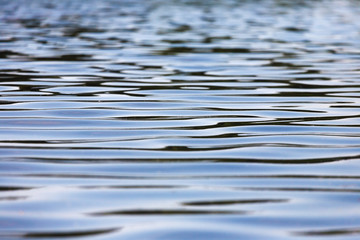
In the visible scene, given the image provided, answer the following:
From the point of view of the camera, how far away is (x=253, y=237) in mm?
2797

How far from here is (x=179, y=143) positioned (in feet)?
14.6

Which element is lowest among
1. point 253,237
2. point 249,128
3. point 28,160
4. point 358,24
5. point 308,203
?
point 253,237

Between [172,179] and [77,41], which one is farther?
[77,41]

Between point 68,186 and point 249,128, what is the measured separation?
182 cm

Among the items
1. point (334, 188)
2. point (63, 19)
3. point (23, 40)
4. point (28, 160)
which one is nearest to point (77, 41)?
point (23, 40)

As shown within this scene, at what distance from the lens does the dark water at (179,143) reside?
298cm

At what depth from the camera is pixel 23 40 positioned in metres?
11.9

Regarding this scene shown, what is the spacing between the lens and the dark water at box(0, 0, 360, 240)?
2.98m

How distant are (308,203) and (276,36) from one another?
10098 mm

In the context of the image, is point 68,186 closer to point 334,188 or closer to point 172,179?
point 172,179

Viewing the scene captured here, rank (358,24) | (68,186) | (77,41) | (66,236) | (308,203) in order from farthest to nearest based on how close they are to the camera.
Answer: (358,24) → (77,41) → (68,186) → (308,203) → (66,236)

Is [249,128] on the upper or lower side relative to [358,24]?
lower

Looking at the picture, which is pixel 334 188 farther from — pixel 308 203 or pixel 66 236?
pixel 66 236

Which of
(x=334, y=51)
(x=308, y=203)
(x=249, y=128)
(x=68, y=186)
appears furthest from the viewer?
(x=334, y=51)
